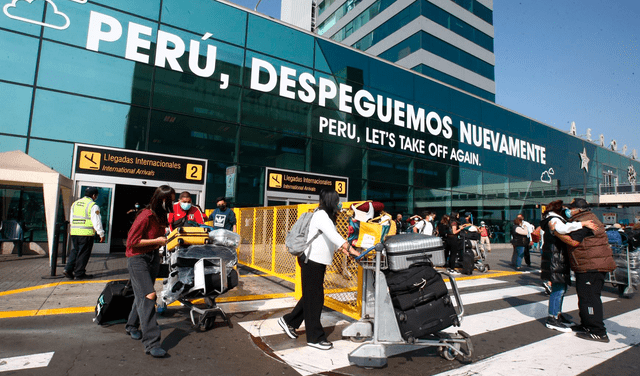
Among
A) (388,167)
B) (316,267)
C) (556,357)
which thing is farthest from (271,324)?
(388,167)

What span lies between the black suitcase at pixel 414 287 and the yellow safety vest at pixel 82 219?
6.67 m

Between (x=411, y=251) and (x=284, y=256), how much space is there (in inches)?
174

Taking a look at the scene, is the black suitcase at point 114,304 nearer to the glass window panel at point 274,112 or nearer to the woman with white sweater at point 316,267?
the woman with white sweater at point 316,267

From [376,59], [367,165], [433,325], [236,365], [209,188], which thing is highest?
[376,59]

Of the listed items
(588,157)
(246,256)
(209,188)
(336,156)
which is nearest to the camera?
(246,256)

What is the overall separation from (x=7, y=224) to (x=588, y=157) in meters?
39.7

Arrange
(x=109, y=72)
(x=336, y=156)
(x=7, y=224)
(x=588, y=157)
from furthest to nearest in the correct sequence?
(x=588, y=157) < (x=336, y=156) < (x=109, y=72) < (x=7, y=224)

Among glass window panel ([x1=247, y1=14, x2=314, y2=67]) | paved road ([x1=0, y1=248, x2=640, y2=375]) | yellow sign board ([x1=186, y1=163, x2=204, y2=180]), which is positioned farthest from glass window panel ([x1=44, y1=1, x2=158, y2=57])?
paved road ([x1=0, y1=248, x2=640, y2=375])

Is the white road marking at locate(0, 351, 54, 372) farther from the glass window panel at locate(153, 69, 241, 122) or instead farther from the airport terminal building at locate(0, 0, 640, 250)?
the glass window panel at locate(153, 69, 241, 122)

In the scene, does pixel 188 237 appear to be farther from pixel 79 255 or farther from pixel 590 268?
pixel 590 268

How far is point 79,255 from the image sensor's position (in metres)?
7.24

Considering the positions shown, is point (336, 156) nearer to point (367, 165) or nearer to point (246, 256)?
point (367, 165)

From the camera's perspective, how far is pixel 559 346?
421cm

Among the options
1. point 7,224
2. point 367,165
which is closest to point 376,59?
point 367,165
